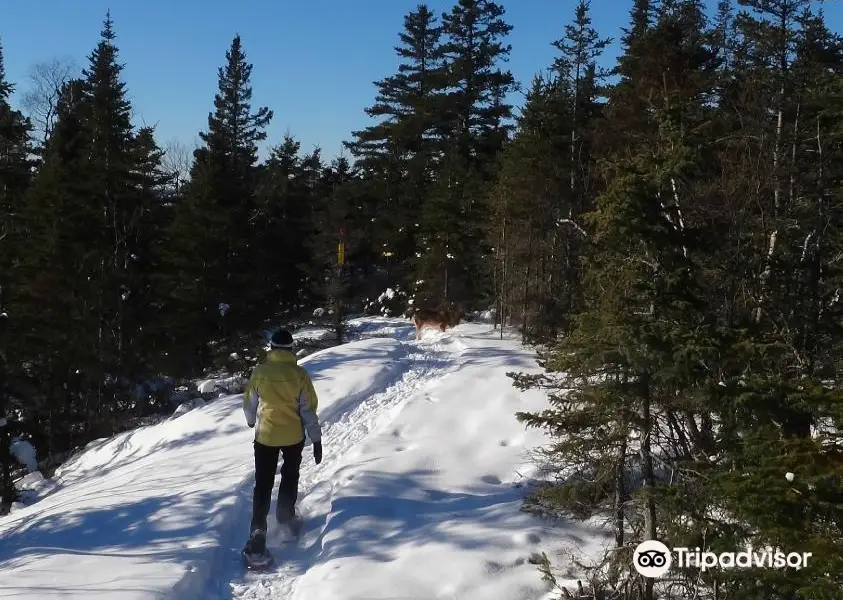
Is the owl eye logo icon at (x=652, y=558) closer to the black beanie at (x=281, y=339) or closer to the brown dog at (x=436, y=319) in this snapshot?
the black beanie at (x=281, y=339)

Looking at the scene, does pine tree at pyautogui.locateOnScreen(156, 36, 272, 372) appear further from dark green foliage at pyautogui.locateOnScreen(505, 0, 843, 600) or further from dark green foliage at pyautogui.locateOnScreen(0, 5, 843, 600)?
dark green foliage at pyautogui.locateOnScreen(505, 0, 843, 600)

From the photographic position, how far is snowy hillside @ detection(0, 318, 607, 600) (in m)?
5.35

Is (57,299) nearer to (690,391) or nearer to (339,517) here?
(339,517)

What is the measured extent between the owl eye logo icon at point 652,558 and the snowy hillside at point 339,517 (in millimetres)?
937

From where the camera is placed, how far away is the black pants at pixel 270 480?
20.0 ft

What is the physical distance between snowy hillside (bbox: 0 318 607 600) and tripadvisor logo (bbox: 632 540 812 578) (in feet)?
3.23

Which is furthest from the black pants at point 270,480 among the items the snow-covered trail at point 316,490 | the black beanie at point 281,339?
the black beanie at point 281,339

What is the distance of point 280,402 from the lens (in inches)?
245

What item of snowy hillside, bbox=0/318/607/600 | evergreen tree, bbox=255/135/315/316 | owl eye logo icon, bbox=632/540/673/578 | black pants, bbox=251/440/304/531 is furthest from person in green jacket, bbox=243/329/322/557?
evergreen tree, bbox=255/135/315/316

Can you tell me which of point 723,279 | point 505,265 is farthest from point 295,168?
point 723,279

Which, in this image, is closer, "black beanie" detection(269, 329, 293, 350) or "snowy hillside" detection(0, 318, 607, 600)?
"snowy hillside" detection(0, 318, 607, 600)

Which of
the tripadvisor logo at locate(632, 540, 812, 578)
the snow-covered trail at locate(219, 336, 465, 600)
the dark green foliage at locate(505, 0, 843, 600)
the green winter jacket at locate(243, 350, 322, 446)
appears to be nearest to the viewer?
the dark green foliage at locate(505, 0, 843, 600)

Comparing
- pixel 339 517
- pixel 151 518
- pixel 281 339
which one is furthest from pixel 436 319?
pixel 281 339

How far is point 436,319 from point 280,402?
59.4 feet
